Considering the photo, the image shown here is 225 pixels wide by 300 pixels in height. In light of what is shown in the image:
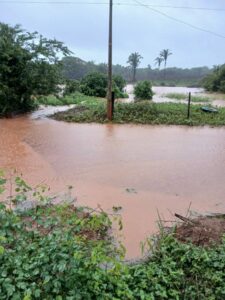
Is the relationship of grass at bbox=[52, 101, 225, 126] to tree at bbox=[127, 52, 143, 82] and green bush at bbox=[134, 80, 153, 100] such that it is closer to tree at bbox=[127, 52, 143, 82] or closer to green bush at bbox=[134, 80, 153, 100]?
green bush at bbox=[134, 80, 153, 100]

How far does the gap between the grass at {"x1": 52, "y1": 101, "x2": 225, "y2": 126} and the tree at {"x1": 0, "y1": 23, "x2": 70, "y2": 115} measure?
1.36m

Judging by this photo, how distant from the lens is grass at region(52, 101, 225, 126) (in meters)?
12.1

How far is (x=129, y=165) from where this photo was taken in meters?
7.18

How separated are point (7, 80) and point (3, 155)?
533 centimetres

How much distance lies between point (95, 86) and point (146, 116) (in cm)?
973

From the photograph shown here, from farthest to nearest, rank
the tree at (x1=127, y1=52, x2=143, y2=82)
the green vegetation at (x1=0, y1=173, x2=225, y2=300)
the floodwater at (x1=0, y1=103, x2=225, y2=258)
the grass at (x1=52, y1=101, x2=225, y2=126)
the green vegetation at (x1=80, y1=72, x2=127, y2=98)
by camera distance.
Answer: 1. the tree at (x1=127, y1=52, x2=143, y2=82)
2. the green vegetation at (x1=80, y1=72, x2=127, y2=98)
3. the grass at (x1=52, y1=101, x2=225, y2=126)
4. the floodwater at (x1=0, y1=103, x2=225, y2=258)
5. the green vegetation at (x1=0, y1=173, x2=225, y2=300)

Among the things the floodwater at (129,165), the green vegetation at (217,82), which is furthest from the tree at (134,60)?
the floodwater at (129,165)

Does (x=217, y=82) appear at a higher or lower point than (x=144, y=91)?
higher

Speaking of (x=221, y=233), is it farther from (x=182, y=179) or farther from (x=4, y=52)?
(x=4, y=52)

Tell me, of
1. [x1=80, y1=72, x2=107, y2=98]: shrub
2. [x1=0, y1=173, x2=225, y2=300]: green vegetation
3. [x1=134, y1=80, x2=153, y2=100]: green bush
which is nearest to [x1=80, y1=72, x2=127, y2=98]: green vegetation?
[x1=80, y1=72, x2=107, y2=98]: shrub

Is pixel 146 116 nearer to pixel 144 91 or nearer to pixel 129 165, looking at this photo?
pixel 129 165

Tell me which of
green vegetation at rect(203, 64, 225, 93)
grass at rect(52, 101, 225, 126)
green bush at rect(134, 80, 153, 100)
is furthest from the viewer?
green vegetation at rect(203, 64, 225, 93)

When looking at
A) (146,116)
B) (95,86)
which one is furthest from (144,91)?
(146,116)

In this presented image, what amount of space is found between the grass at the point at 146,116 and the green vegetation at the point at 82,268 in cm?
885
